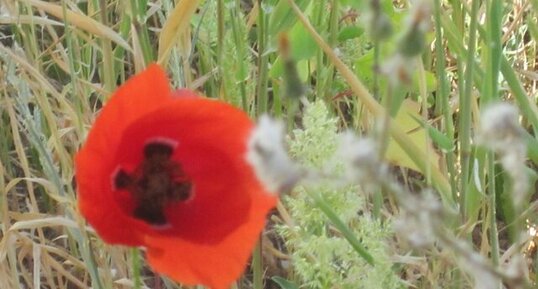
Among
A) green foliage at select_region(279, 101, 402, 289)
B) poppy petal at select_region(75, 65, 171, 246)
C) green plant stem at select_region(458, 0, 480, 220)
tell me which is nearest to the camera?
poppy petal at select_region(75, 65, 171, 246)

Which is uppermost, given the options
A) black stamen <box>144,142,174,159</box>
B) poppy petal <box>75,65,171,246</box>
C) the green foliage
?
poppy petal <box>75,65,171,246</box>

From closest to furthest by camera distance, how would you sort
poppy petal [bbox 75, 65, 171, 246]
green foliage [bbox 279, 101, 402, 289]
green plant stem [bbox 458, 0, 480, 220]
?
1. poppy petal [bbox 75, 65, 171, 246]
2. green foliage [bbox 279, 101, 402, 289]
3. green plant stem [bbox 458, 0, 480, 220]

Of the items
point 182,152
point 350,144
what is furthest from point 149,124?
point 350,144

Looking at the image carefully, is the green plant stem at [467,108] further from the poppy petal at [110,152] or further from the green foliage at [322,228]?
the poppy petal at [110,152]

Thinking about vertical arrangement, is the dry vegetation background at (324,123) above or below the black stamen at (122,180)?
below

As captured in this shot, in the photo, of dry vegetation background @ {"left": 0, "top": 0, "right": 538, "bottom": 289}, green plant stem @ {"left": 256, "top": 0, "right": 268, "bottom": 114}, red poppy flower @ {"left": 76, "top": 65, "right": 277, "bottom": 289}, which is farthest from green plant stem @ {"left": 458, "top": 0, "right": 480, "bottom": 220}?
red poppy flower @ {"left": 76, "top": 65, "right": 277, "bottom": 289}

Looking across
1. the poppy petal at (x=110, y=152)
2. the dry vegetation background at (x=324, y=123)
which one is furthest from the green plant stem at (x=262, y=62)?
the poppy petal at (x=110, y=152)

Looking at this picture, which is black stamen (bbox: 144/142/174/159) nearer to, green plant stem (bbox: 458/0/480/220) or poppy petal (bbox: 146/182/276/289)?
poppy petal (bbox: 146/182/276/289)

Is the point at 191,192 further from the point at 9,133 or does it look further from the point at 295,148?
the point at 9,133
